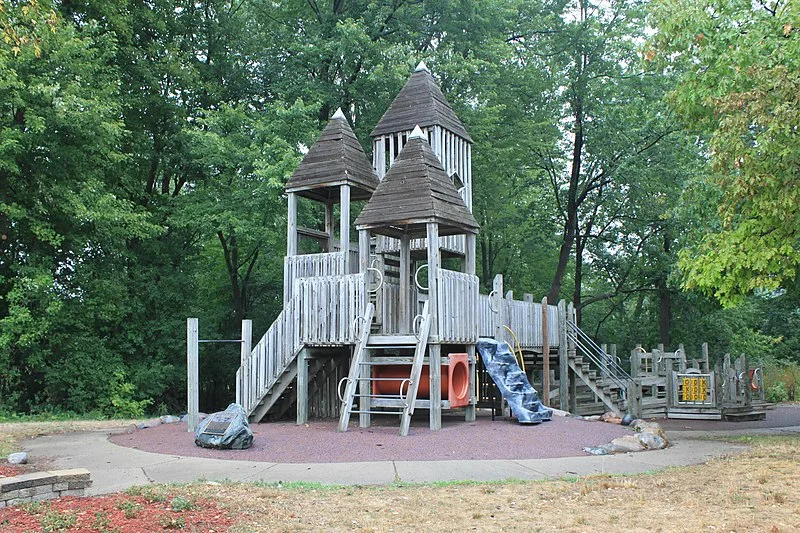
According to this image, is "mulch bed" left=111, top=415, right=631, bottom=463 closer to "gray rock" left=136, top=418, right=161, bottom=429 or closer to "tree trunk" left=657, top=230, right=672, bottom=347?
"gray rock" left=136, top=418, right=161, bottom=429

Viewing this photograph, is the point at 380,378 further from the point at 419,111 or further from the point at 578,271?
the point at 578,271

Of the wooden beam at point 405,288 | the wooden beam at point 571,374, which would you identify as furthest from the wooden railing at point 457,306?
the wooden beam at point 571,374

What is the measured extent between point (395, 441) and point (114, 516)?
263 inches

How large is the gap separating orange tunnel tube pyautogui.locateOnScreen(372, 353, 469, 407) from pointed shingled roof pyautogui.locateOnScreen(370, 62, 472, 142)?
20.2ft

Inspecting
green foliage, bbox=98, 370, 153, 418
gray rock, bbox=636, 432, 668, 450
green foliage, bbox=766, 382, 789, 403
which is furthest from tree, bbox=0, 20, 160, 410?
green foliage, bbox=766, 382, 789, 403

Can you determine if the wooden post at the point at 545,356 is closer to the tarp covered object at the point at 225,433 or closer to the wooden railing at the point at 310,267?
the wooden railing at the point at 310,267

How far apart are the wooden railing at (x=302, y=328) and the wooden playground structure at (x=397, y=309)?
22 mm

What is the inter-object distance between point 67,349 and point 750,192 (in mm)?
19681

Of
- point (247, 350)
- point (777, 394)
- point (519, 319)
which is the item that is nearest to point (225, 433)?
point (247, 350)

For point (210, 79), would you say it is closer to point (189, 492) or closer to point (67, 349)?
point (67, 349)

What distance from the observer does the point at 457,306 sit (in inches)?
636

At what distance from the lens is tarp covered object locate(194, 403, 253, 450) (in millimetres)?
12258

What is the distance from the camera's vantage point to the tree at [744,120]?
1302 cm

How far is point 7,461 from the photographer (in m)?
11.0
